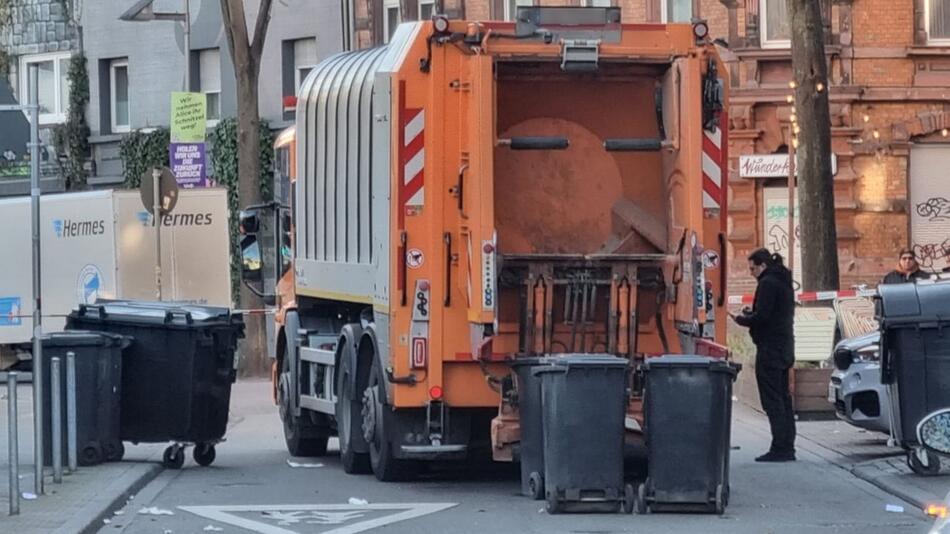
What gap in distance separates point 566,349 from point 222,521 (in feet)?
8.92

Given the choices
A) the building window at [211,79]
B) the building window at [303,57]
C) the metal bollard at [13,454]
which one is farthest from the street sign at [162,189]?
the building window at [211,79]

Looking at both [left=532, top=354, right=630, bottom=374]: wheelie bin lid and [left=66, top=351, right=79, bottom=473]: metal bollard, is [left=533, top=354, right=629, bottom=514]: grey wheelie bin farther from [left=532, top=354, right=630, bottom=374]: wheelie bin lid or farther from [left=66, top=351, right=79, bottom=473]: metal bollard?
[left=66, top=351, right=79, bottom=473]: metal bollard

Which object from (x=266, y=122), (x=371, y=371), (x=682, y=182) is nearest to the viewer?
(x=682, y=182)

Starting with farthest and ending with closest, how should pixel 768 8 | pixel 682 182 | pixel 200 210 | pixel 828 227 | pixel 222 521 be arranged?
pixel 768 8 < pixel 200 210 < pixel 828 227 < pixel 682 182 < pixel 222 521

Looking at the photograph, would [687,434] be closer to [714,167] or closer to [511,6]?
[714,167]

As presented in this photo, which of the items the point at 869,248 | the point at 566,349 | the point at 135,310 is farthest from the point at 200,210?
the point at 566,349

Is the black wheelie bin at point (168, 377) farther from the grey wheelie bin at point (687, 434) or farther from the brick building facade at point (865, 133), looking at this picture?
the brick building facade at point (865, 133)

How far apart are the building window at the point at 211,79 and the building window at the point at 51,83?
3858mm

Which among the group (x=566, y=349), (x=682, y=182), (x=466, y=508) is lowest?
(x=466, y=508)

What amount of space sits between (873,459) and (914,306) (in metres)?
2.15

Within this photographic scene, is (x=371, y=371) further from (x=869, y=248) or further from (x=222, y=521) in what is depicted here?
(x=869, y=248)

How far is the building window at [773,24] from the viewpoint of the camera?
32.6 meters

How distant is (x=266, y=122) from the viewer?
38.8m

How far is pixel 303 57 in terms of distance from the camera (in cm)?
3903
